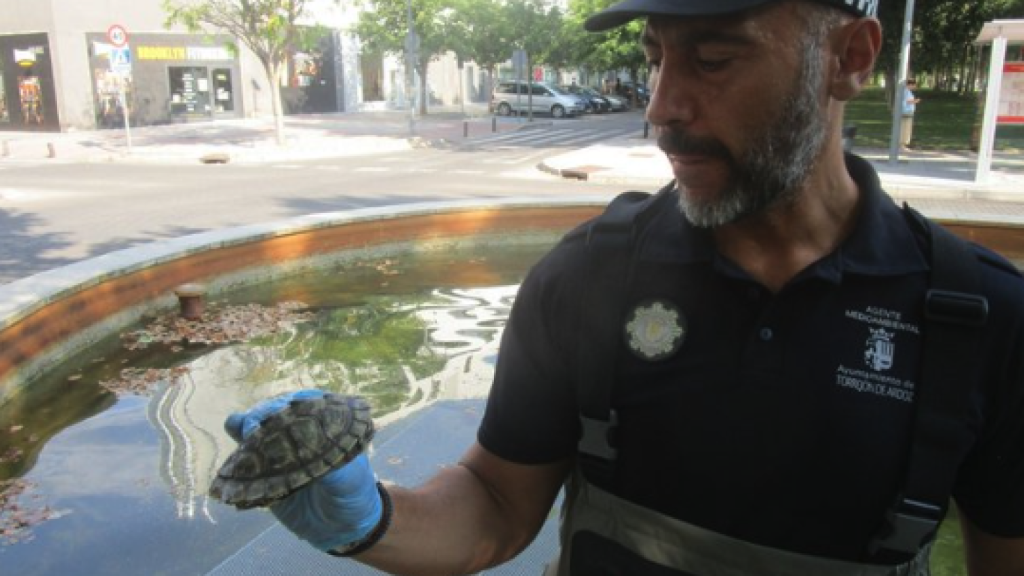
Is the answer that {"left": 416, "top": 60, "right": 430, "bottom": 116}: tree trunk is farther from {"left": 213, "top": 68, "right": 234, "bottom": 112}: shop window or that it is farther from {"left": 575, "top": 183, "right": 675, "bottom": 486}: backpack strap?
{"left": 575, "top": 183, "right": 675, "bottom": 486}: backpack strap

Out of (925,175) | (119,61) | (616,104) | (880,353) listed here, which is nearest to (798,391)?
(880,353)

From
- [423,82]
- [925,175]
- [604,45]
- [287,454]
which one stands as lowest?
[925,175]

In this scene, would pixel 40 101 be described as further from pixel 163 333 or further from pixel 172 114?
pixel 163 333

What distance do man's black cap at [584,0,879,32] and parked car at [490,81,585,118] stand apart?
35556mm

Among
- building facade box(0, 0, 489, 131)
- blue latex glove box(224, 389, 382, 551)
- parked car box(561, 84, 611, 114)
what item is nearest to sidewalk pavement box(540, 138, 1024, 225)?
blue latex glove box(224, 389, 382, 551)

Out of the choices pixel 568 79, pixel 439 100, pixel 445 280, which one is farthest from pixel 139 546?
pixel 568 79

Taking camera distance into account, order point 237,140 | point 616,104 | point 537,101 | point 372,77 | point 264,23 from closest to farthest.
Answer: point 264,23 < point 237,140 < point 537,101 < point 616,104 < point 372,77

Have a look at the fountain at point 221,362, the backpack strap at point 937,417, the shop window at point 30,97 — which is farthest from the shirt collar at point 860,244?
the shop window at point 30,97

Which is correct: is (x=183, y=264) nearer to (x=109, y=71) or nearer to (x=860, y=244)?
(x=860, y=244)

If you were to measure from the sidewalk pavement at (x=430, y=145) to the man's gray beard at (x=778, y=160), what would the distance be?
7.82 metres

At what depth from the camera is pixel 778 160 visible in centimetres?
137

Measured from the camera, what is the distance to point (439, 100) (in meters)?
48.5

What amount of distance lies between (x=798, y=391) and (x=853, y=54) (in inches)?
23.5

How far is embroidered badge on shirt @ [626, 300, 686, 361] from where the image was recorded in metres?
1.37
